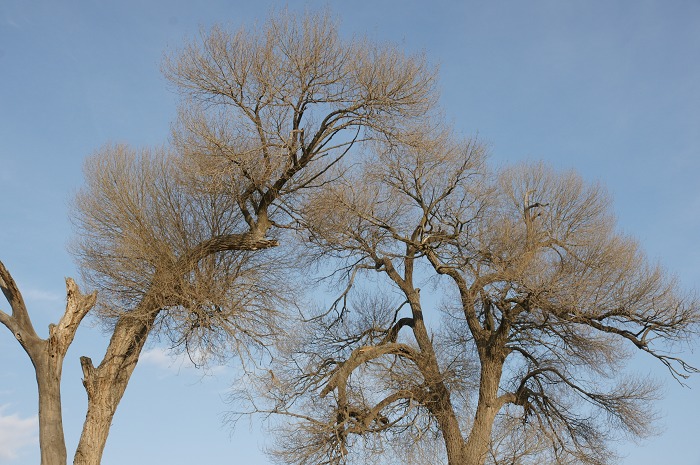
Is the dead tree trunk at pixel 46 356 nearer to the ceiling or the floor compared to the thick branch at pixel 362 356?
nearer to the floor

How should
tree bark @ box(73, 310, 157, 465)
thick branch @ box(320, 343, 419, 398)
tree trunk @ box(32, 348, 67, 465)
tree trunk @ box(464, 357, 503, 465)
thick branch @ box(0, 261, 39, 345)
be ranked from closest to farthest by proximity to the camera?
tree trunk @ box(32, 348, 67, 465), thick branch @ box(0, 261, 39, 345), tree bark @ box(73, 310, 157, 465), thick branch @ box(320, 343, 419, 398), tree trunk @ box(464, 357, 503, 465)

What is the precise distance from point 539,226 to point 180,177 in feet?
28.4

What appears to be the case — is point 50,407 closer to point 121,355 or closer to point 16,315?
point 16,315

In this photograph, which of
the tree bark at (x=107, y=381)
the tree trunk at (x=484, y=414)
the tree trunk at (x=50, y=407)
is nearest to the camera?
the tree trunk at (x=50, y=407)

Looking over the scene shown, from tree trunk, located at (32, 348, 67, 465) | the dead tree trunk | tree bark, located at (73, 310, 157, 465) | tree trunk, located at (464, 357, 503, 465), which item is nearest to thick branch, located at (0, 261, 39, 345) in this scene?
the dead tree trunk

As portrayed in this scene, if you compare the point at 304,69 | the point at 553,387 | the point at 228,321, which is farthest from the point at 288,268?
the point at 553,387

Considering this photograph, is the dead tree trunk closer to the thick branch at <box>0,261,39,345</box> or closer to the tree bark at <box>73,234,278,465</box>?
the thick branch at <box>0,261,39,345</box>

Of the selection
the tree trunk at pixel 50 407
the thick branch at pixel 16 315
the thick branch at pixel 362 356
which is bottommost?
the tree trunk at pixel 50 407

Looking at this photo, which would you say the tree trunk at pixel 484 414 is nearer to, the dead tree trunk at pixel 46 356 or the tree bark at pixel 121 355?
the tree bark at pixel 121 355

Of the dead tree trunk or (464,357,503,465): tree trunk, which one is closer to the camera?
the dead tree trunk

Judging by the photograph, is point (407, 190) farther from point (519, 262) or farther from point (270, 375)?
point (270, 375)

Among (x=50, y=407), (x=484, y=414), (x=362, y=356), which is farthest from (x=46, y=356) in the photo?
(x=484, y=414)

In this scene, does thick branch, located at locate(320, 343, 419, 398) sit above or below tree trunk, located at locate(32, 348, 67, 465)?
above

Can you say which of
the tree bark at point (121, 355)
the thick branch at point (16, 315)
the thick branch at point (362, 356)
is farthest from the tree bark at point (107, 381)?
the thick branch at point (362, 356)
